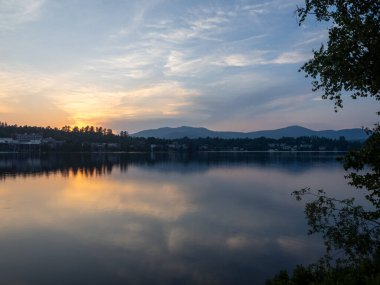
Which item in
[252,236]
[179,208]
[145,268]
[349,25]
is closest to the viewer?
[349,25]

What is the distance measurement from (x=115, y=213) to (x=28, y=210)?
12.4 meters

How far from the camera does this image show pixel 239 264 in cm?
2755

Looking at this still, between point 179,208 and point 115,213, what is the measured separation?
366 inches

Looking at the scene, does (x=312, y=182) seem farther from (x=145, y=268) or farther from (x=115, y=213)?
(x=145, y=268)

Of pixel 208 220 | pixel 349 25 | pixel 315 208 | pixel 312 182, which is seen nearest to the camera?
pixel 349 25

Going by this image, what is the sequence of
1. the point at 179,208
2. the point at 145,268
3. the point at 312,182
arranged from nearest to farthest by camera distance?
the point at 145,268
the point at 179,208
the point at 312,182

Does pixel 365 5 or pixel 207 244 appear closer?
pixel 365 5

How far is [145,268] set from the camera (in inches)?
1051

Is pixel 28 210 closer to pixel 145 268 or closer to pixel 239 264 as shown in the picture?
pixel 145 268

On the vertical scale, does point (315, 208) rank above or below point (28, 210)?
above

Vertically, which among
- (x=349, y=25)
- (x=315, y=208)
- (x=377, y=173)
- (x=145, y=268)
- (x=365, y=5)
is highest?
(x=365, y=5)

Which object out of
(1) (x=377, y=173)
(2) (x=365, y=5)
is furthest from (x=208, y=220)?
(2) (x=365, y=5)

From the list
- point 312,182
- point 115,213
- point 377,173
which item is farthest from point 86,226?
point 312,182

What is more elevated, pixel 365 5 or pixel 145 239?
pixel 365 5
